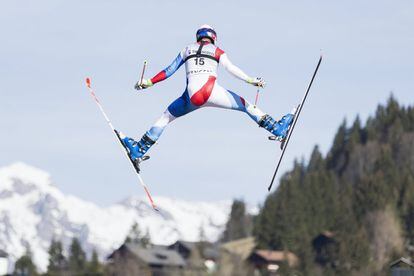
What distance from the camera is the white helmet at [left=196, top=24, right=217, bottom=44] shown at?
2670 centimetres

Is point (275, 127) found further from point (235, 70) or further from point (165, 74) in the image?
point (165, 74)

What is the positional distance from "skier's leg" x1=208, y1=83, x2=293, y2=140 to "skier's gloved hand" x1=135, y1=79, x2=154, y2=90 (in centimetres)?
139

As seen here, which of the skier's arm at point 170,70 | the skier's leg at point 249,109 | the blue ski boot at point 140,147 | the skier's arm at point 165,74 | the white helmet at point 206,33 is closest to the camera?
the white helmet at point 206,33

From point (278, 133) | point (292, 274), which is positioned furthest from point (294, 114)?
point (292, 274)

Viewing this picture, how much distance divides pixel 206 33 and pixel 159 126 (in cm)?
244

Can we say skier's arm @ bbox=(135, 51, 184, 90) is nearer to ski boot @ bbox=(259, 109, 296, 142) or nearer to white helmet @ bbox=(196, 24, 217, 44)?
white helmet @ bbox=(196, 24, 217, 44)

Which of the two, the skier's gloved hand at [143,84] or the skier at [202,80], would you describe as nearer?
the skier at [202,80]

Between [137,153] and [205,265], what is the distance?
16756 centimetres

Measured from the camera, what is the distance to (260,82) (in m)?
26.7

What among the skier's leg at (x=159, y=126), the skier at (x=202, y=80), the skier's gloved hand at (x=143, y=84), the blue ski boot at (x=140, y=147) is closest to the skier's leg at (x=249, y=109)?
the skier at (x=202, y=80)

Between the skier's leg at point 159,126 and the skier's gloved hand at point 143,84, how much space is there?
2.13 ft

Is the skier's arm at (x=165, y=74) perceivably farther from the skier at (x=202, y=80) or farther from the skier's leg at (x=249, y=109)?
the skier's leg at (x=249, y=109)

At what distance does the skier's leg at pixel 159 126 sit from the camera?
27.2m

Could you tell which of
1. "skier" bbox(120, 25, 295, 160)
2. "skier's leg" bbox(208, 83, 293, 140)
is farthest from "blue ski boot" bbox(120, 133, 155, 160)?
"skier's leg" bbox(208, 83, 293, 140)
